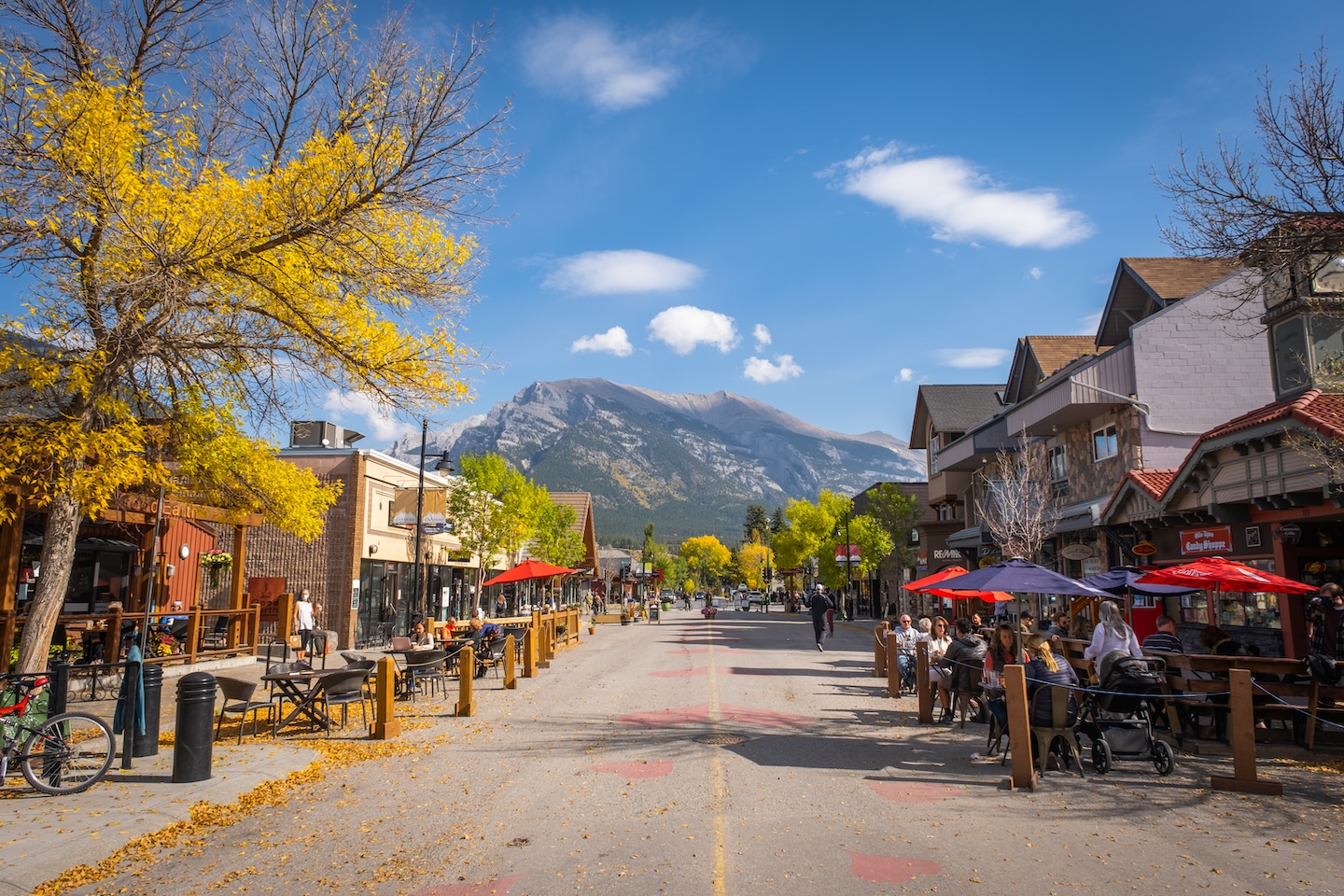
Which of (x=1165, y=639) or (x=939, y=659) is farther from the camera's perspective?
(x=939, y=659)

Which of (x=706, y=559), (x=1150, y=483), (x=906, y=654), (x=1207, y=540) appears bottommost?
(x=906, y=654)

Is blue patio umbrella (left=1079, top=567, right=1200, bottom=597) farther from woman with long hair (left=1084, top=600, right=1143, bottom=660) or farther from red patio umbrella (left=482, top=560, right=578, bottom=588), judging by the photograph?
red patio umbrella (left=482, top=560, right=578, bottom=588)

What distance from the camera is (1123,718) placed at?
9430 millimetres

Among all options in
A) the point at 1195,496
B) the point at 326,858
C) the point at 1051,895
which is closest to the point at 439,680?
the point at 326,858

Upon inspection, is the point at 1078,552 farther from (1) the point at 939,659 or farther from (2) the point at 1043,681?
(2) the point at 1043,681

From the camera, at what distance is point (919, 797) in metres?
8.11

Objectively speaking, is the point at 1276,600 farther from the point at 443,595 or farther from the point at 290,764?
the point at 443,595

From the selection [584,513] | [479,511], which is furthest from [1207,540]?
[584,513]

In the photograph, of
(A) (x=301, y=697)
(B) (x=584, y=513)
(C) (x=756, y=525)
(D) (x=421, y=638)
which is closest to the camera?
(A) (x=301, y=697)

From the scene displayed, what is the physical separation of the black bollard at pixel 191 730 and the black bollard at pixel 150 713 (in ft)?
4.00

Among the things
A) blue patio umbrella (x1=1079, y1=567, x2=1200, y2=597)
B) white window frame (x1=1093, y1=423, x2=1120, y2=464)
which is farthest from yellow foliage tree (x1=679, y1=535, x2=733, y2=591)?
blue patio umbrella (x1=1079, y1=567, x2=1200, y2=597)

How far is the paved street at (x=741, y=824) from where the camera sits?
580cm

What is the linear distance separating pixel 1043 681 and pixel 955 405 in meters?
40.4

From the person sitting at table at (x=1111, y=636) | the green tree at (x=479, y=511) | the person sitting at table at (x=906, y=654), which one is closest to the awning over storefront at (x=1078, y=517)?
the person sitting at table at (x=906, y=654)
